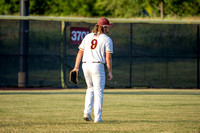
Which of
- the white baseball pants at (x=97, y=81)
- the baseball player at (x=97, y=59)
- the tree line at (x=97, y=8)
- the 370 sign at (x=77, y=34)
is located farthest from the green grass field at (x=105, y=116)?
the tree line at (x=97, y=8)

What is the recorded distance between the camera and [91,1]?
58.0 metres

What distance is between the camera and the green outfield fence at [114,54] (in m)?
17.7

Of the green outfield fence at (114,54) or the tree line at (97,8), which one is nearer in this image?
the green outfield fence at (114,54)

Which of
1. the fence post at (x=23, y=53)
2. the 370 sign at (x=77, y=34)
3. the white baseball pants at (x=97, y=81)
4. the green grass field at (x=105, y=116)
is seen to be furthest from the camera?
the 370 sign at (x=77, y=34)

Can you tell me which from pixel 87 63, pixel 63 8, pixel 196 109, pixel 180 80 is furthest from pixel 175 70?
pixel 63 8

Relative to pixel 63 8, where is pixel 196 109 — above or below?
below

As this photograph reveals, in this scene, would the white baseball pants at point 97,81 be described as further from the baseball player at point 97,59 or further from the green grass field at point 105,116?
the green grass field at point 105,116

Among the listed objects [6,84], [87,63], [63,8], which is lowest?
[6,84]

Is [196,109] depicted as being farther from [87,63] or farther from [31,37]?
[31,37]

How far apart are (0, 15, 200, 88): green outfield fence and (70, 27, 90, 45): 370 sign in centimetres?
16

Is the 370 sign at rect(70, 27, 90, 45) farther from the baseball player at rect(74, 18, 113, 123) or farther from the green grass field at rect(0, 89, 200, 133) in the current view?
the baseball player at rect(74, 18, 113, 123)

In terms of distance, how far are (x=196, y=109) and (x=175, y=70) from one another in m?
9.47

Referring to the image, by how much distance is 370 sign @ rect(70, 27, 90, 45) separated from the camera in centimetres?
1770

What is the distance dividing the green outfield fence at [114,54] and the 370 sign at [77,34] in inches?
6.5
